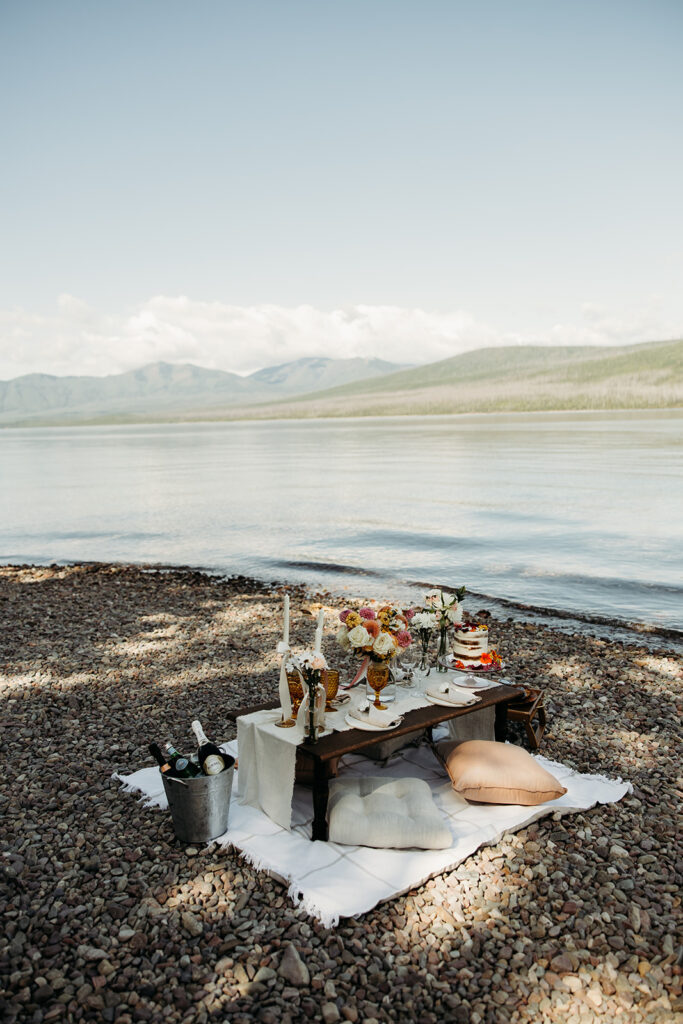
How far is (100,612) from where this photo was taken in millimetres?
11750

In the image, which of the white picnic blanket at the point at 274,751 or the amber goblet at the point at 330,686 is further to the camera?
the amber goblet at the point at 330,686

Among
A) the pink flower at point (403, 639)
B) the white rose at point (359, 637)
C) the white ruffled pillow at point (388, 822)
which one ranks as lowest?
the white ruffled pillow at point (388, 822)

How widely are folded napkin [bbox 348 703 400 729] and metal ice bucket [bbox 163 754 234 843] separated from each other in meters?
1.04

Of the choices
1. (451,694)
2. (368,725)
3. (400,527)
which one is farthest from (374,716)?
(400,527)

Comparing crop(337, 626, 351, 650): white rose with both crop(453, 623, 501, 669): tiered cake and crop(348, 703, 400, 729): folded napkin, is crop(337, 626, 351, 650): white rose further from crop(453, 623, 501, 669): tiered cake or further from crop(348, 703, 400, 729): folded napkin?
crop(453, 623, 501, 669): tiered cake

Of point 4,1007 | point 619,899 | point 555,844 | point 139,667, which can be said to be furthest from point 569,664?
point 4,1007

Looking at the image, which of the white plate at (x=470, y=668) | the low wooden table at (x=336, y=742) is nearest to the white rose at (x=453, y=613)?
the white plate at (x=470, y=668)

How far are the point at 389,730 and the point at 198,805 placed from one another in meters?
1.43

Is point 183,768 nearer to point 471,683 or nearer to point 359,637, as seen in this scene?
point 359,637

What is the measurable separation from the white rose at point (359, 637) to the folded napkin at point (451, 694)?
821 mm

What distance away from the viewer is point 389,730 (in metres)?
5.26

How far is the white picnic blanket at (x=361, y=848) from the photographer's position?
Answer: 14.6 feet

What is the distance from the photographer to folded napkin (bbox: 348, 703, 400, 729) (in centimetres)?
530

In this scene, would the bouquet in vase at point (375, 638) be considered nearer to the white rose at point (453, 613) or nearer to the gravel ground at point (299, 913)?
the white rose at point (453, 613)
